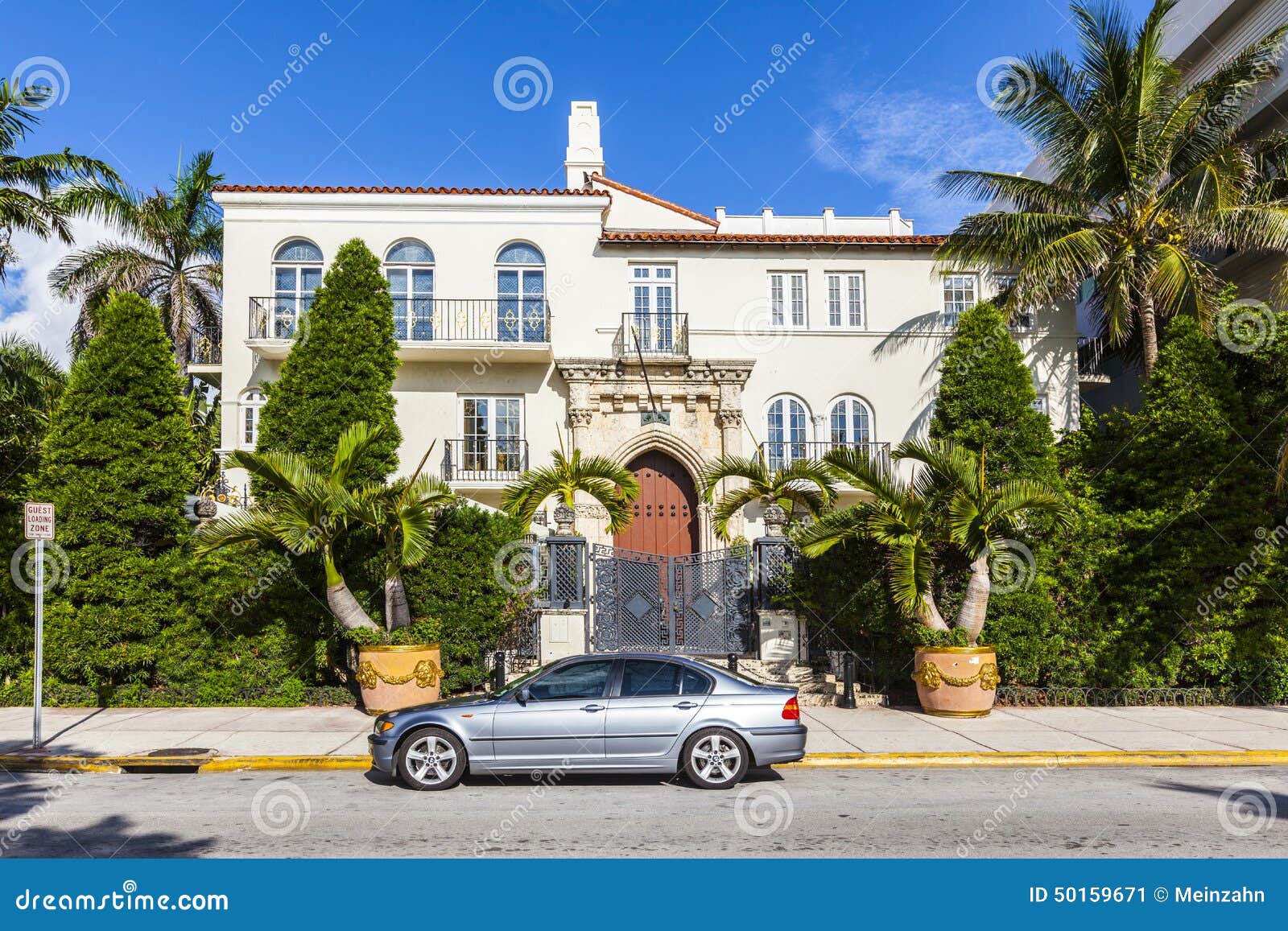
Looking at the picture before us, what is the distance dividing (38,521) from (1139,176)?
67.0 ft

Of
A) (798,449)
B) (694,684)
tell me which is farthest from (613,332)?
(694,684)

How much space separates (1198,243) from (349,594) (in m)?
19.1

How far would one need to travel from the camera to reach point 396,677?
43.7 ft

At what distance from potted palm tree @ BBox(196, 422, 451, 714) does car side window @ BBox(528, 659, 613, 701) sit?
4.51 metres

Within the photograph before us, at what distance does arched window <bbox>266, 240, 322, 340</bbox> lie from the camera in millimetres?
21703

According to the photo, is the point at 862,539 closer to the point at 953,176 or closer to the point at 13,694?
the point at 953,176

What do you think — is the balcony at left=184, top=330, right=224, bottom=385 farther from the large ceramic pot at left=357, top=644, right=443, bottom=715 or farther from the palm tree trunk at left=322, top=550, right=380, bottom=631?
the large ceramic pot at left=357, top=644, right=443, bottom=715

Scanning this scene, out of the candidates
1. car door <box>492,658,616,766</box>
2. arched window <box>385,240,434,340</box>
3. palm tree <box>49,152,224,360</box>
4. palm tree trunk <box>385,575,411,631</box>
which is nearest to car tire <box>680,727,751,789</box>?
car door <box>492,658,616,766</box>

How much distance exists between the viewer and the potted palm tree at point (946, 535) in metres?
13.0

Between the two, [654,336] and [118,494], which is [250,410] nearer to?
[118,494]

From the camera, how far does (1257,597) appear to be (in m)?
14.1

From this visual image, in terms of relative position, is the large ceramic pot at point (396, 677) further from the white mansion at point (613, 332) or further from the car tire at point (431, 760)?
the white mansion at point (613, 332)

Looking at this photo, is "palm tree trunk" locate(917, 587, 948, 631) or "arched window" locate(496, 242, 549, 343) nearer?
"palm tree trunk" locate(917, 587, 948, 631)

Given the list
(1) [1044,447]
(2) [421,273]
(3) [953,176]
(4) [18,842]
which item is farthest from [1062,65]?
(4) [18,842]
